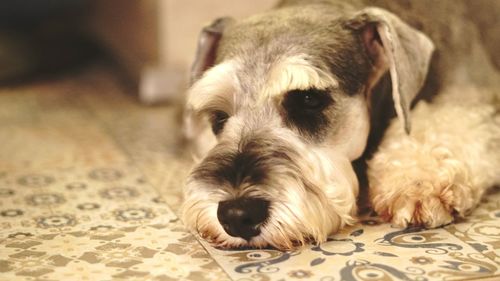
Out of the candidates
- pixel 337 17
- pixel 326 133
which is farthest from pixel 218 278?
pixel 337 17

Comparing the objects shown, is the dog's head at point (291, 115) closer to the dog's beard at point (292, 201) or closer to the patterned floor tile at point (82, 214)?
the dog's beard at point (292, 201)

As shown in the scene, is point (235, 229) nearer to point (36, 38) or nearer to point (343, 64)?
point (343, 64)

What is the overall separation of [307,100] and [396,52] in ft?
0.90

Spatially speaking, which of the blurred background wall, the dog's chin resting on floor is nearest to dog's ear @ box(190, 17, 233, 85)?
the dog's chin resting on floor

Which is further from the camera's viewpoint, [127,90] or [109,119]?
[127,90]

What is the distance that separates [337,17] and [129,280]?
3.01 feet

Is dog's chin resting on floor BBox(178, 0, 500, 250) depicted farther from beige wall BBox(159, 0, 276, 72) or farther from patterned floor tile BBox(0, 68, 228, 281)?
beige wall BBox(159, 0, 276, 72)

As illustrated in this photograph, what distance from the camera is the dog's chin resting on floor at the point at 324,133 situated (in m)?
1.70

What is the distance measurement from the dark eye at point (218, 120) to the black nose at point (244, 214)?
1.18ft

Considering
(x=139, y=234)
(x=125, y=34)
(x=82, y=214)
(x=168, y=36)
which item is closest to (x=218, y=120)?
(x=139, y=234)

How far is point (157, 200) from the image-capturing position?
2213 millimetres

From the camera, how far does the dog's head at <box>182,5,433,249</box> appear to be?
5.50 ft

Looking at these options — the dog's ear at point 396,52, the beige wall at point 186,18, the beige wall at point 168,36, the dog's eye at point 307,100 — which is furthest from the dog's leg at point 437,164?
the beige wall at point 186,18

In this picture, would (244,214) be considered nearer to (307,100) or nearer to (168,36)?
(307,100)
